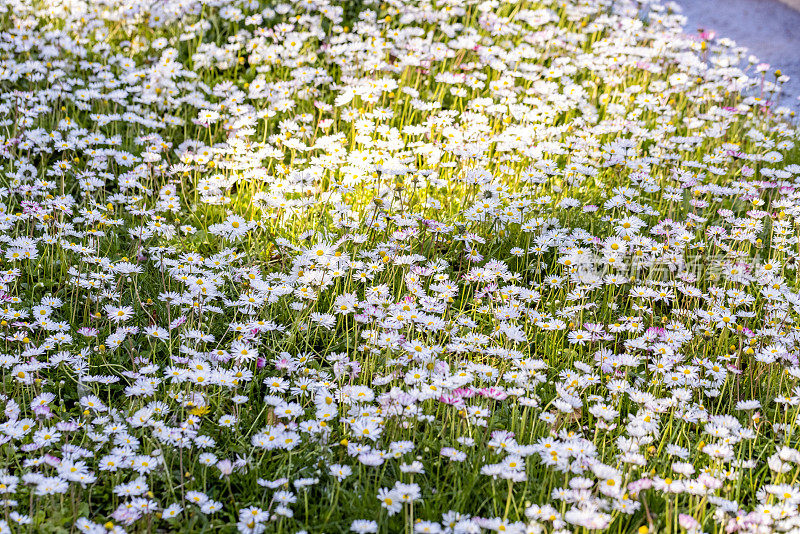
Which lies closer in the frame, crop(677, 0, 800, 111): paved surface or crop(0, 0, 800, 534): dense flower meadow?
crop(0, 0, 800, 534): dense flower meadow

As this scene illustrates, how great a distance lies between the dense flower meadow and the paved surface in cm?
192

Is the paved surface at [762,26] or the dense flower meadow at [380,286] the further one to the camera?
the paved surface at [762,26]

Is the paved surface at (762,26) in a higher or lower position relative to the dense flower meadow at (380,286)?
higher

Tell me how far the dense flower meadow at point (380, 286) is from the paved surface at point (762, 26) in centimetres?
192

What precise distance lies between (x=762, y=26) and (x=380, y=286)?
6.79 m

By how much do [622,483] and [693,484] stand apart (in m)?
0.20

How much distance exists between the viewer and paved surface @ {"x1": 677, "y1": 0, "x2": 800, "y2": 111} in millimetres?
7141

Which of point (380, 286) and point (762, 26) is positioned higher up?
point (762, 26)

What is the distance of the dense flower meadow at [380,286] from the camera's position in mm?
2340

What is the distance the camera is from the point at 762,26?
8.14m

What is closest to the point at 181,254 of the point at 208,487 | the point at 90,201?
the point at 90,201

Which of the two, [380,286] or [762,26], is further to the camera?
[762,26]

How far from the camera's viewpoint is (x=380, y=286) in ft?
10.2

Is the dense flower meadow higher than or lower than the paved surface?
lower
